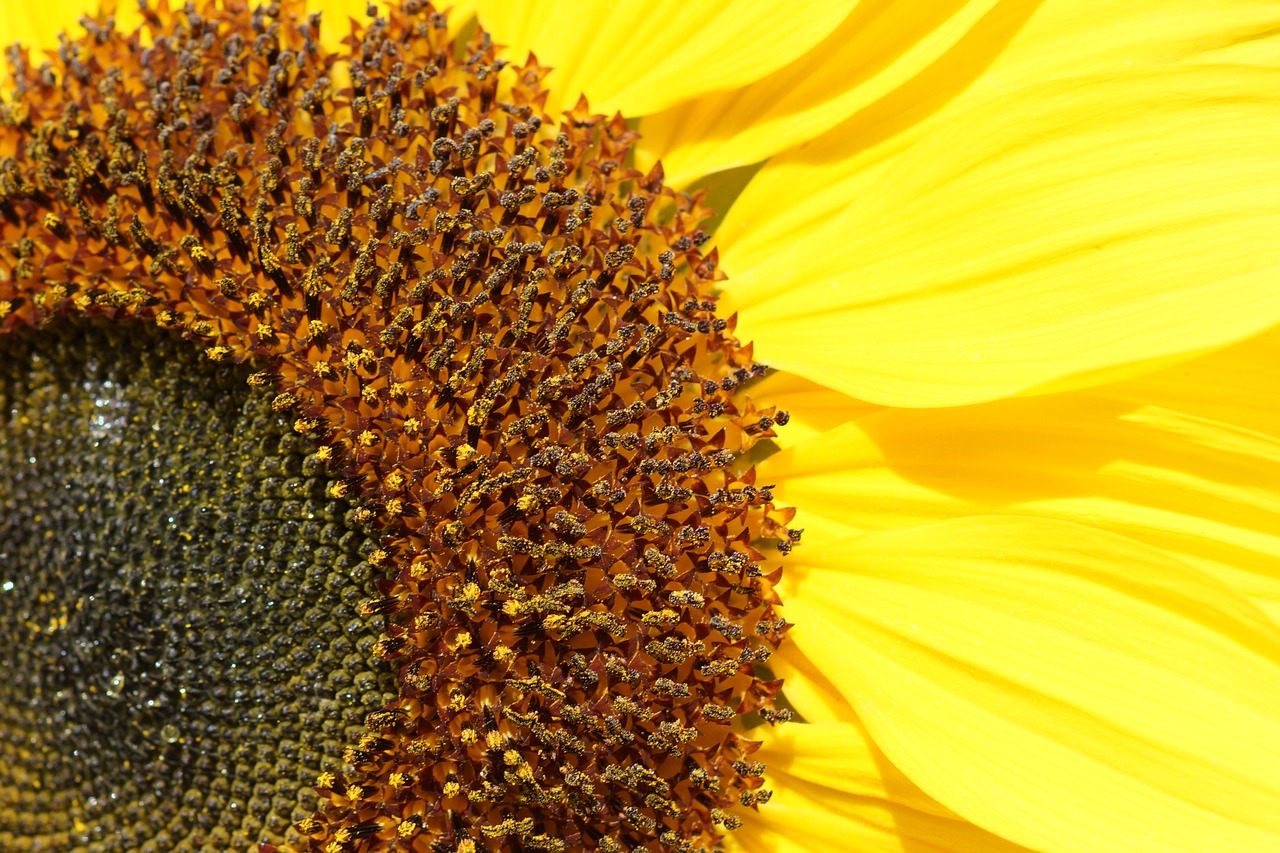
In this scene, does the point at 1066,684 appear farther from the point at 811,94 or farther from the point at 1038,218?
the point at 811,94

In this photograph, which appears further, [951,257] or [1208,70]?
[951,257]

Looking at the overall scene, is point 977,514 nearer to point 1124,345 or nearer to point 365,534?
point 1124,345

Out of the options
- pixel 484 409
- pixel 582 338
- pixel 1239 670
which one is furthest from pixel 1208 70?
pixel 484 409

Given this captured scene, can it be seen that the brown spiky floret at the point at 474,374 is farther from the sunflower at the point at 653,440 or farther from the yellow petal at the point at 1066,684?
the yellow petal at the point at 1066,684

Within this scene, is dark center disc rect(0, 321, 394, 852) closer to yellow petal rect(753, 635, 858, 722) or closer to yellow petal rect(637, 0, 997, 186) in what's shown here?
yellow petal rect(753, 635, 858, 722)

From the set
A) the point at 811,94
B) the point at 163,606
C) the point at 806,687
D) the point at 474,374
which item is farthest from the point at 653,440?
the point at 163,606

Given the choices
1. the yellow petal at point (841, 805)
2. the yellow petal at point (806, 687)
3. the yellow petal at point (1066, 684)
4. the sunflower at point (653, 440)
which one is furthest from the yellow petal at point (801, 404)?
the yellow petal at point (841, 805)

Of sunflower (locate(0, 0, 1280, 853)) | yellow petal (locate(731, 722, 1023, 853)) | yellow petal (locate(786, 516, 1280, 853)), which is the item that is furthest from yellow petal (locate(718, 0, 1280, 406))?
yellow petal (locate(731, 722, 1023, 853))
